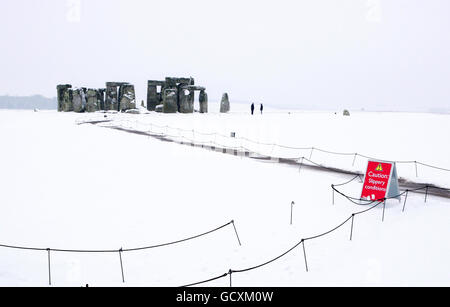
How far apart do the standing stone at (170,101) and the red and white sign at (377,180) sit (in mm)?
31075

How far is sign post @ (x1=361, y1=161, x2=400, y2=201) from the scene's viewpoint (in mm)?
10555

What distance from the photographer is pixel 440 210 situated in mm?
9742

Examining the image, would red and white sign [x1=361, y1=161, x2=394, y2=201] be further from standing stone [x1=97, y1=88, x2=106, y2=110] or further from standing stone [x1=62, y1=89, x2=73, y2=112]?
standing stone [x1=97, y1=88, x2=106, y2=110]

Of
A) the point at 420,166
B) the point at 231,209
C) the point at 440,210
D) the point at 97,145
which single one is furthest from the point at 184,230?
the point at 97,145

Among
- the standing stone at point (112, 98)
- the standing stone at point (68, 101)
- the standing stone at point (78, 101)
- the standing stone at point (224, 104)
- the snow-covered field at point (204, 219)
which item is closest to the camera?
the snow-covered field at point (204, 219)

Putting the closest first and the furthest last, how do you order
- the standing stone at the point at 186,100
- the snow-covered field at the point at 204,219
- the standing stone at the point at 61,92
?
1. the snow-covered field at the point at 204,219
2. the standing stone at the point at 186,100
3. the standing stone at the point at 61,92

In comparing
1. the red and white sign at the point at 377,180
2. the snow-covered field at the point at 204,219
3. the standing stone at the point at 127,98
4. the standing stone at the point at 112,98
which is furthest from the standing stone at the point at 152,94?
the red and white sign at the point at 377,180

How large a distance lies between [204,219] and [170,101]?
30.8m

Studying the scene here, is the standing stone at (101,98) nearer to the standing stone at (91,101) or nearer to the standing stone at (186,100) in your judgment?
the standing stone at (91,101)

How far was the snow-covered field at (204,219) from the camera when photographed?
7.49 metres

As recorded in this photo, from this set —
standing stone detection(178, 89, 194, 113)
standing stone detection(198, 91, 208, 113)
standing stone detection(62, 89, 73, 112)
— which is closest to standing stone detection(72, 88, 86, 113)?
standing stone detection(62, 89, 73, 112)

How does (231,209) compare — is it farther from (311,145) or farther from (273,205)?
(311,145)

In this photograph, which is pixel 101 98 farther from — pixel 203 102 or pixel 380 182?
pixel 380 182

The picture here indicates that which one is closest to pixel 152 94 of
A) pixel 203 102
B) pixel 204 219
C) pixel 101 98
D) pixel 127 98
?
pixel 127 98
